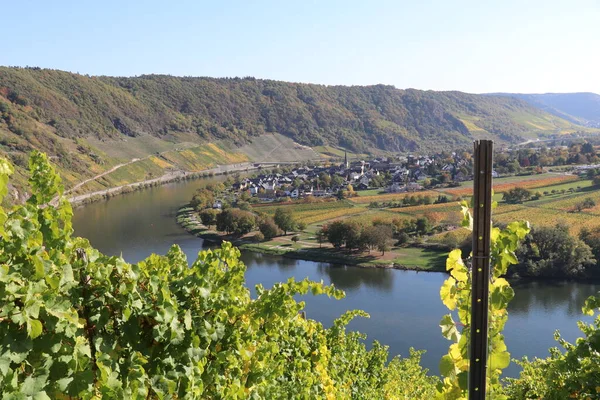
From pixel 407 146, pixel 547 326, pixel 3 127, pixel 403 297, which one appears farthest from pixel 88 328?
pixel 407 146

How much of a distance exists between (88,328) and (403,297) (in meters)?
18.1

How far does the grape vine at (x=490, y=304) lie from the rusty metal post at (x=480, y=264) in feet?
0.28

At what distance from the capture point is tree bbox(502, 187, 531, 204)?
34.6 metres

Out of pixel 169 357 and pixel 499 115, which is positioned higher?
pixel 499 115

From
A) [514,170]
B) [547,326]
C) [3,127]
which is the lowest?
[547,326]

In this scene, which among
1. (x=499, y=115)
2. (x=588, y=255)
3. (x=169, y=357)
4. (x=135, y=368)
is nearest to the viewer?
(x=135, y=368)

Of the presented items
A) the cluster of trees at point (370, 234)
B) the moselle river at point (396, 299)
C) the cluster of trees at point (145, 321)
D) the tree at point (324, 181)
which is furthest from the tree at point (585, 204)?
the cluster of trees at point (145, 321)

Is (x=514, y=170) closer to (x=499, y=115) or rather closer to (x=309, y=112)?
(x=309, y=112)

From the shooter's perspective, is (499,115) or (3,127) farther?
(499,115)

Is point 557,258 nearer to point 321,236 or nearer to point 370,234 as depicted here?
point 370,234

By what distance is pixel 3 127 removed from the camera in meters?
50.7

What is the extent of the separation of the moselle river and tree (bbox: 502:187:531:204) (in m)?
15.1

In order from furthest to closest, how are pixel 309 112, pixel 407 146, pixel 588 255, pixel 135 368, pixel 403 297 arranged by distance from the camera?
pixel 309 112, pixel 407 146, pixel 588 255, pixel 403 297, pixel 135 368

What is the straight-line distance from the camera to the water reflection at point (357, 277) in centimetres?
2036
